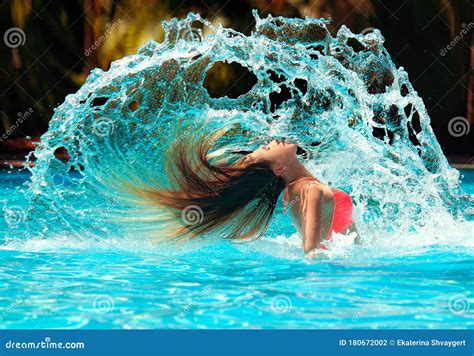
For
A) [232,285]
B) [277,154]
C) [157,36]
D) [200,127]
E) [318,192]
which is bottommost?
[232,285]

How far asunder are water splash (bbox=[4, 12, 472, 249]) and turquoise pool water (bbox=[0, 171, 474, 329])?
272 millimetres

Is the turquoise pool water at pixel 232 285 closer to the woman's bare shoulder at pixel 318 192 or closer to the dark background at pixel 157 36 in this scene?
the woman's bare shoulder at pixel 318 192

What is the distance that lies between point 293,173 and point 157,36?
9364 mm

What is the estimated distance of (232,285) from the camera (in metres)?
5.01

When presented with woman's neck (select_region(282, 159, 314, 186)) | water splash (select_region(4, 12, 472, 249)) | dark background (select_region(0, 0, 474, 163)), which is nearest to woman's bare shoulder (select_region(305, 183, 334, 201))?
woman's neck (select_region(282, 159, 314, 186))

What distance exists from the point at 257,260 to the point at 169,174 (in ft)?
2.69

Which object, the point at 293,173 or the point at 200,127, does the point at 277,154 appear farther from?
the point at 200,127

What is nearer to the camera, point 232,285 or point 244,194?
point 232,285

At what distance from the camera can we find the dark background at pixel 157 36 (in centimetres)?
1488

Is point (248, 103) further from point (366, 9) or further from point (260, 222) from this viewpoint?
point (366, 9)

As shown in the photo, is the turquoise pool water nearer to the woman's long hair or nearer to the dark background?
the woman's long hair

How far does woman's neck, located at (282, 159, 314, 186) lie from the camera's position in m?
5.53

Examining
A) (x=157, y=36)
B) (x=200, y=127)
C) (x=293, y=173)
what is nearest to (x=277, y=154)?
(x=293, y=173)

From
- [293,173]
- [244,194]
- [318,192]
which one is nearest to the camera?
[318,192]
